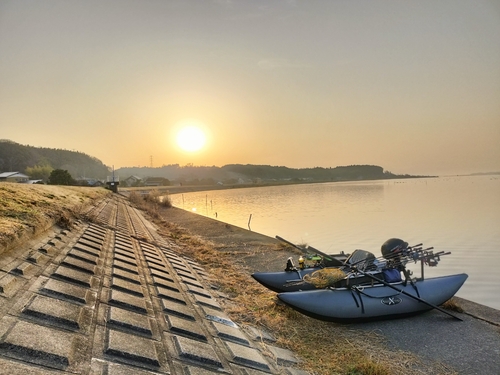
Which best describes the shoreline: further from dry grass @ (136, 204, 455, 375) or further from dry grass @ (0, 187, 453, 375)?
dry grass @ (0, 187, 453, 375)

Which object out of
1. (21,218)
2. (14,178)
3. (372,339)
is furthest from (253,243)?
(14,178)

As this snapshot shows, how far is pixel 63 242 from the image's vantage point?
7609mm

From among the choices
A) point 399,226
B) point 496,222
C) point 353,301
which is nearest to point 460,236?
point 399,226

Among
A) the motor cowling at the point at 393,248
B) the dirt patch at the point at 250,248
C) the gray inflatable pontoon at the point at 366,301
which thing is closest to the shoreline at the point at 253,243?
the dirt patch at the point at 250,248

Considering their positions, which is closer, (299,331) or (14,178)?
(299,331)

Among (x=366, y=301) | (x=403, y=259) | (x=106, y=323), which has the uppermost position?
(x=106, y=323)

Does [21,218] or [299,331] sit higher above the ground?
[21,218]

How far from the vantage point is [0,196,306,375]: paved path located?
363cm

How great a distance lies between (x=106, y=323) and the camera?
4.69 metres

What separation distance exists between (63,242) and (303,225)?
94.9 feet

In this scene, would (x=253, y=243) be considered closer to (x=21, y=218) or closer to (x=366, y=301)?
(x=366, y=301)

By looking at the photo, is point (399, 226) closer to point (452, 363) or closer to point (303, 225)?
point (303, 225)

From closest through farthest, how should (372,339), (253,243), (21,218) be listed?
(21,218)
(372,339)
(253,243)

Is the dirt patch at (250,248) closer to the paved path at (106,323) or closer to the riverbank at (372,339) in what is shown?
the riverbank at (372,339)
